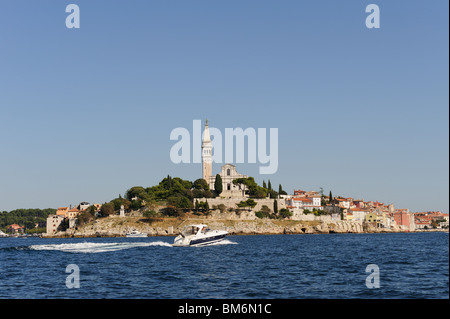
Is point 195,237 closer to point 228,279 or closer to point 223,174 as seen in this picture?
point 228,279

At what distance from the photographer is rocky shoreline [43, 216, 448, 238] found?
11488 cm

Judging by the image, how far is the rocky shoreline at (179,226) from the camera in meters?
115

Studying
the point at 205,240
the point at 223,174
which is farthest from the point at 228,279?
the point at 223,174

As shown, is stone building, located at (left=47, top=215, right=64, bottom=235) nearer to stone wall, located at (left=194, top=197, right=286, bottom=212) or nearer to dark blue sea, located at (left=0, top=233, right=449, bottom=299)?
stone wall, located at (left=194, top=197, right=286, bottom=212)

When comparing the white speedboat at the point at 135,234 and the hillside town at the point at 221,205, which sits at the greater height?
the hillside town at the point at 221,205

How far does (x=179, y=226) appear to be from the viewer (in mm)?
113938

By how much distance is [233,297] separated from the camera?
22.0m

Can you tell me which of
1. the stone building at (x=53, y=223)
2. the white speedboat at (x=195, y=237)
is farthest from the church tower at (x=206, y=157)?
the white speedboat at (x=195, y=237)

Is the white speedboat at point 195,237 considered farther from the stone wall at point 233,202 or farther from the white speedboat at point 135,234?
the stone wall at point 233,202

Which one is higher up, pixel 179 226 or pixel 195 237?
pixel 195 237

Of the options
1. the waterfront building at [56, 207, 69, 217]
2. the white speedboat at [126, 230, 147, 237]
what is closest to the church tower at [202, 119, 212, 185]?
the white speedboat at [126, 230, 147, 237]
